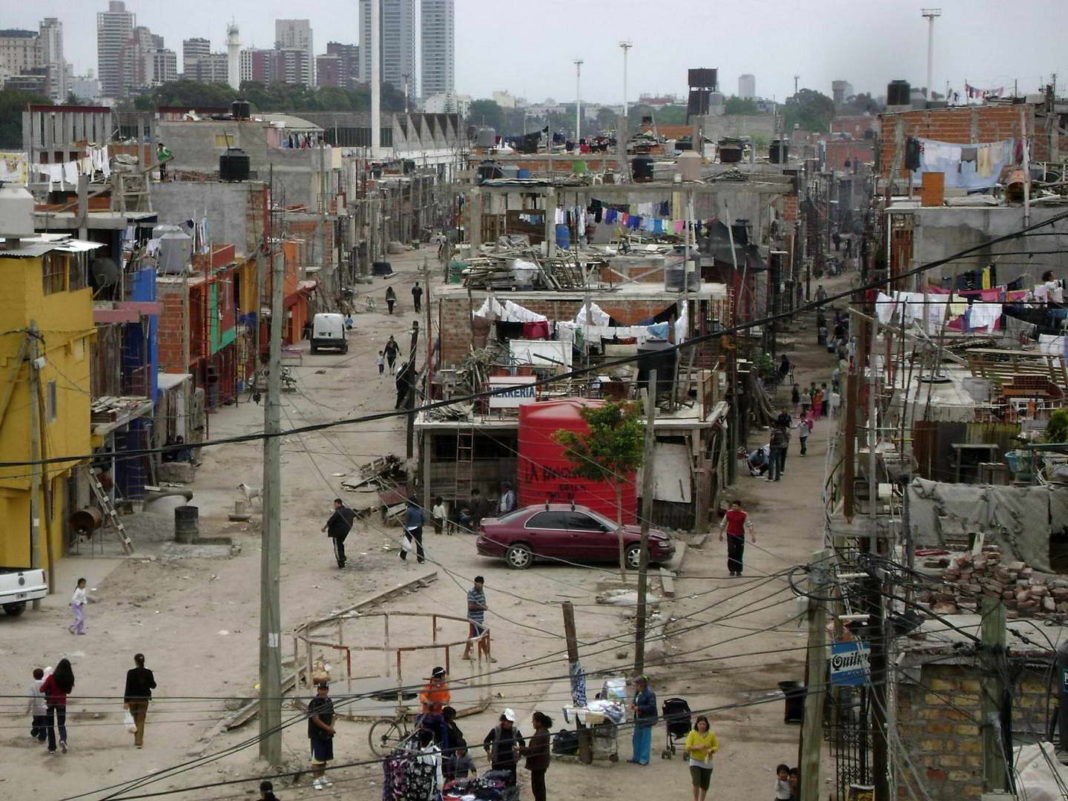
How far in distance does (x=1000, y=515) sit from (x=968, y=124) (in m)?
37.8

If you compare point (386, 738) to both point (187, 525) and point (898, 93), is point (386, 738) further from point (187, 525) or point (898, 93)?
point (898, 93)

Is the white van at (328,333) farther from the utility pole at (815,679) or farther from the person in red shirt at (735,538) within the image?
the utility pole at (815,679)

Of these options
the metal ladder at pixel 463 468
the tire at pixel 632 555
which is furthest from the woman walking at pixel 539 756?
the metal ladder at pixel 463 468

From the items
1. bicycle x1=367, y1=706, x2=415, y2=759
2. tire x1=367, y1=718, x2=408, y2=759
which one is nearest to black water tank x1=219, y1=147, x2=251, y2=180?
bicycle x1=367, y1=706, x2=415, y2=759

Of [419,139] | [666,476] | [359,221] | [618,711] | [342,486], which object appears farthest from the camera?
[419,139]

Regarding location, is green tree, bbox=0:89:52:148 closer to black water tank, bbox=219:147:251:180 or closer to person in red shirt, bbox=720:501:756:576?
black water tank, bbox=219:147:251:180

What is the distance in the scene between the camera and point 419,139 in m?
150

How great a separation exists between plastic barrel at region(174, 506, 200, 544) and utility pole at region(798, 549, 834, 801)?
53.3ft

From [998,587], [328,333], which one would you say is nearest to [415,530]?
[998,587]

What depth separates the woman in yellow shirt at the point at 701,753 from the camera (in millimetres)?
18094

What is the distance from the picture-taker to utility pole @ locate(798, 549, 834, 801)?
14945mm

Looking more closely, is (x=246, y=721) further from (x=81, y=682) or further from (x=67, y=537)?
(x=67, y=537)

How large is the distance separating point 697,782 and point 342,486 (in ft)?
58.9

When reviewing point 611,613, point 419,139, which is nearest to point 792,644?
point 611,613
